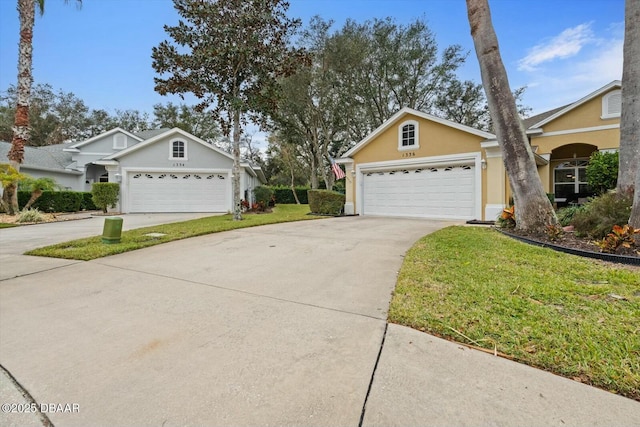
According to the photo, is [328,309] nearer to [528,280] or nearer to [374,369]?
[374,369]

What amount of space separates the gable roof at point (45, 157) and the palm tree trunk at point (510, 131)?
23.9 m

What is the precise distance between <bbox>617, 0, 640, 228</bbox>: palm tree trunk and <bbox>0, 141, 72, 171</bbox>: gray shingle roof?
87.0 feet

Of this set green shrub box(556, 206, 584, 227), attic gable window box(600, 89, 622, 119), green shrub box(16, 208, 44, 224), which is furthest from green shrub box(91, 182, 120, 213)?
attic gable window box(600, 89, 622, 119)

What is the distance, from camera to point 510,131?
646cm

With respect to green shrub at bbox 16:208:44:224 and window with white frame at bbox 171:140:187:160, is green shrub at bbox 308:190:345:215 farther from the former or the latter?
green shrub at bbox 16:208:44:224

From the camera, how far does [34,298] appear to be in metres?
3.39

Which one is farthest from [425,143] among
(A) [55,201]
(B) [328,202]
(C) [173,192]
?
(A) [55,201]

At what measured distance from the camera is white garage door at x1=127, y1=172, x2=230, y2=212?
15.7m

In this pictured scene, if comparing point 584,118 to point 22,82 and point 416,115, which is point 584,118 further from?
point 22,82

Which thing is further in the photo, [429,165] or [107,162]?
[107,162]

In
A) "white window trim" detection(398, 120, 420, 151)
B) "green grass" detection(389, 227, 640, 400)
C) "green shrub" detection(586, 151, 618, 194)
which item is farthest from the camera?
"white window trim" detection(398, 120, 420, 151)

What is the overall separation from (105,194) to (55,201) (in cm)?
255

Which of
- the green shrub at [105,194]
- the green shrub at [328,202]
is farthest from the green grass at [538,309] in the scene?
the green shrub at [105,194]

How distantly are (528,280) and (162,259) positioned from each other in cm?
550
